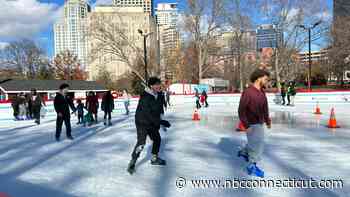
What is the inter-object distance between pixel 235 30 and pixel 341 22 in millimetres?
11117

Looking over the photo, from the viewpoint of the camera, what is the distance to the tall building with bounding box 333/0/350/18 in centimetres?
3117

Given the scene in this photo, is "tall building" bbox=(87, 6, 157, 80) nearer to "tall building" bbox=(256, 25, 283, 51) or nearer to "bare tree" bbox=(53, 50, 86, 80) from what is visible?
"tall building" bbox=(256, 25, 283, 51)

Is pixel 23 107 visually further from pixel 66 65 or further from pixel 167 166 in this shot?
pixel 66 65

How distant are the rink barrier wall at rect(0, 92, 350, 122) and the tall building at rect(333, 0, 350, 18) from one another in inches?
581

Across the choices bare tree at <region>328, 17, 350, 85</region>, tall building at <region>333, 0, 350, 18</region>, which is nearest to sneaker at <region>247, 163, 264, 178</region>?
bare tree at <region>328, 17, 350, 85</region>

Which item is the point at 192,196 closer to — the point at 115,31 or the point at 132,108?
the point at 132,108

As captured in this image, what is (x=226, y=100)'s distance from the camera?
77.2 feet

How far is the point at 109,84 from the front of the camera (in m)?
66.9

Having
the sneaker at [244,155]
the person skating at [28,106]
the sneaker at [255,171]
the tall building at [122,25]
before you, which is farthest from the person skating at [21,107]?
the tall building at [122,25]

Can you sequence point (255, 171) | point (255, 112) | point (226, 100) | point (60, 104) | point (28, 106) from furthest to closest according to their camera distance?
point (226, 100)
point (28, 106)
point (60, 104)
point (255, 171)
point (255, 112)

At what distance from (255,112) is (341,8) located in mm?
35479

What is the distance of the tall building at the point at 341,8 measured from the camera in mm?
31167

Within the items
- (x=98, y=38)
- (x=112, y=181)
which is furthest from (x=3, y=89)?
(x=112, y=181)

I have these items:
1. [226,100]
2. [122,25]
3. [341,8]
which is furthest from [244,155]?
[341,8]
